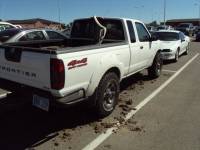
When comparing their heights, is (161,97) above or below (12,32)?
below

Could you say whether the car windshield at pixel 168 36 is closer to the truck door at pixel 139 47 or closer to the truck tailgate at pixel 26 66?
the truck door at pixel 139 47

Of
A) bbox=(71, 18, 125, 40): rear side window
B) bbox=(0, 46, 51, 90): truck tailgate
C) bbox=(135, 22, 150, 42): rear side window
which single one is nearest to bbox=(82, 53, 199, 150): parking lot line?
bbox=(0, 46, 51, 90): truck tailgate

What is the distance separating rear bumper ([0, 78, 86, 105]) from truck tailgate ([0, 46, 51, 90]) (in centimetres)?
7

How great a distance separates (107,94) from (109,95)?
86 mm

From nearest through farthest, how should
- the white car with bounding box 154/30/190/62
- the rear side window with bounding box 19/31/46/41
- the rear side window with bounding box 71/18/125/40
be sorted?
the rear side window with bounding box 71/18/125/40 → the rear side window with bounding box 19/31/46/41 → the white car with bounding box 154/30/190/62

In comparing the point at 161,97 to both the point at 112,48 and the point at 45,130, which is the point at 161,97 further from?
the point at 45,130

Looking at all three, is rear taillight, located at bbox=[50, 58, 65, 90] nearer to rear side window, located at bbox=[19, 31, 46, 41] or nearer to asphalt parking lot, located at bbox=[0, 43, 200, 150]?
asphalt parking lot, located at bbox=[0, 43, 200, 150]

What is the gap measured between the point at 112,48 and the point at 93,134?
1.81 meters

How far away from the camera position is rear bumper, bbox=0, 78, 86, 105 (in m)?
4.95

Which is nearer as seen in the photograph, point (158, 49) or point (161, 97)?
point (161, 97)

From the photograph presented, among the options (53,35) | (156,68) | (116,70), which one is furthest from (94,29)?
(53,35)

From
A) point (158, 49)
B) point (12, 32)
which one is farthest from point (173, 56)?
point (12, 32)

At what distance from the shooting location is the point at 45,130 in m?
5.57

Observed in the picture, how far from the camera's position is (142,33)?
826 centimetres
